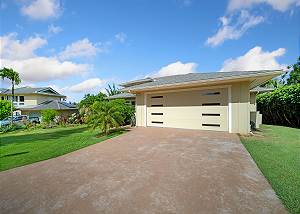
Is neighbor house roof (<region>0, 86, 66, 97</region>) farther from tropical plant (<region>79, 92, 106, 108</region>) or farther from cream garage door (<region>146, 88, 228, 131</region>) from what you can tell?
cream garage door (<region>146, 88, 228, 131</region>)

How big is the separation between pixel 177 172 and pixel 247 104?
21.3ft

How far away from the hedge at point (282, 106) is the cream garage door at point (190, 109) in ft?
20.1

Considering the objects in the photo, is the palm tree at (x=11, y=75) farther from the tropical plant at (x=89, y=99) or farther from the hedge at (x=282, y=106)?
the hedge at (x=282, y=106)

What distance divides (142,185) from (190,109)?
784 cm

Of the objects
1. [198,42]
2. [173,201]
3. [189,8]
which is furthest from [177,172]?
[198,42]

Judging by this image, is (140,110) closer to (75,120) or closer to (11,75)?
(75,120)

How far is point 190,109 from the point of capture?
1072cm

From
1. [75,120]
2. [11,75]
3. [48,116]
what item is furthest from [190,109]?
[11,75]

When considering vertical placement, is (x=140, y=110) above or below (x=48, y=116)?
above

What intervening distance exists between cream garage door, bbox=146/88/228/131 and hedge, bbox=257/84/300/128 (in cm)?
613

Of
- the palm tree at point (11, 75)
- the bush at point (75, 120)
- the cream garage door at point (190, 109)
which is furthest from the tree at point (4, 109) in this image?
the cream garage door at point (190, 109)

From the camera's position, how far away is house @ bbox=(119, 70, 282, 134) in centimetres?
881

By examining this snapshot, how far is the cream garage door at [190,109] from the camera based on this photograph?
966cm

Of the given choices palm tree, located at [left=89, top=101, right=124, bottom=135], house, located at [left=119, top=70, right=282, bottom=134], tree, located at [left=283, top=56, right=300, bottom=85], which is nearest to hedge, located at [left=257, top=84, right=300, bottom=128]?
house, located at [left=119, top=70, right=282, bottom=134]
